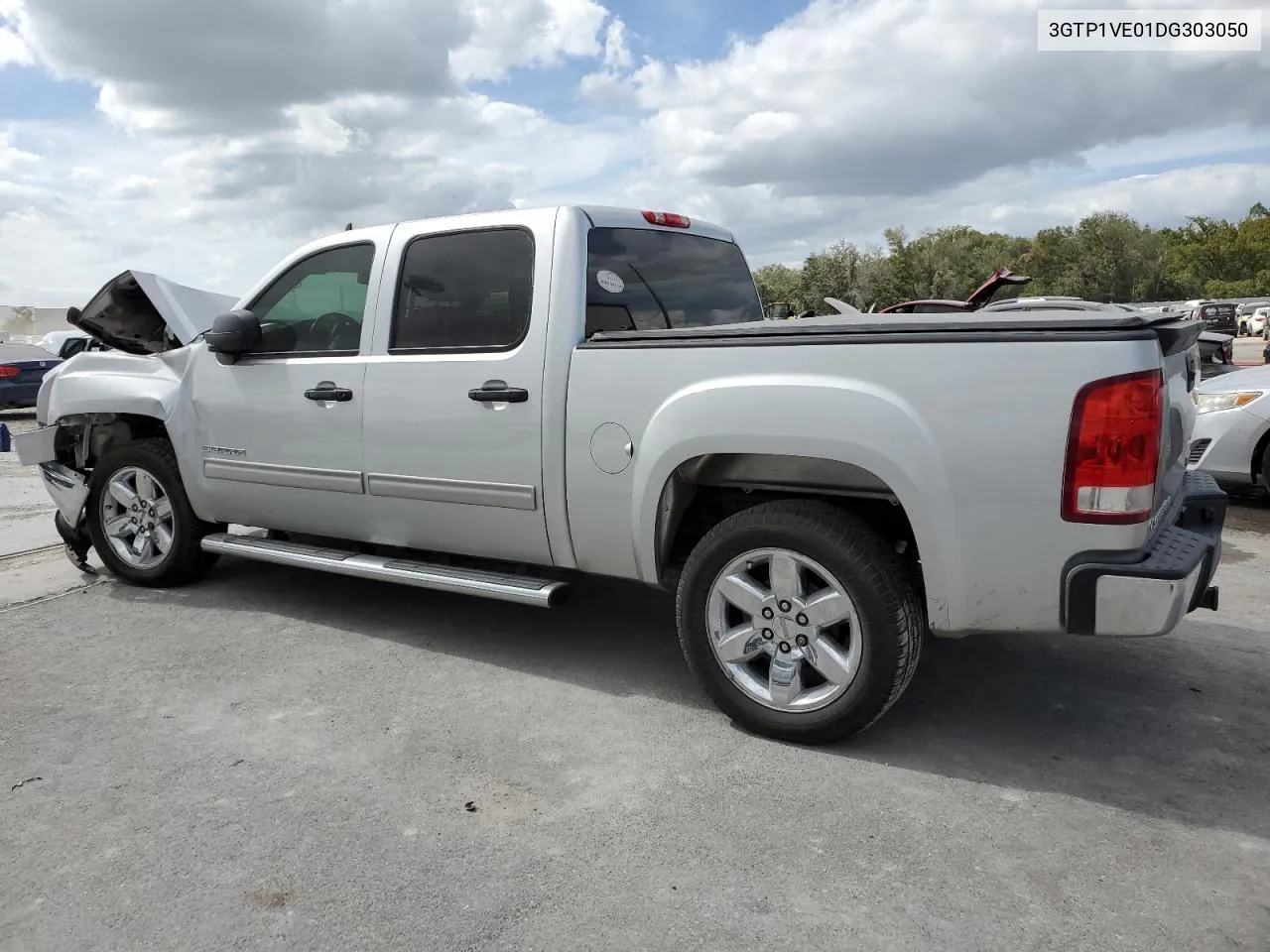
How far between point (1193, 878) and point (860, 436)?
4.81 ft

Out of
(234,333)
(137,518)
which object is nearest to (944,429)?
(234,333)

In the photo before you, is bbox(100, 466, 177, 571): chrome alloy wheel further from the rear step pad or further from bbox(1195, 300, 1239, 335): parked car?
bbox(1195, 300, 1239, 335): parked car

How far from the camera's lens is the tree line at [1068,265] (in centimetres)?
5666

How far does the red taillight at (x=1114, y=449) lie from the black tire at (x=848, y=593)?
23.2 inches

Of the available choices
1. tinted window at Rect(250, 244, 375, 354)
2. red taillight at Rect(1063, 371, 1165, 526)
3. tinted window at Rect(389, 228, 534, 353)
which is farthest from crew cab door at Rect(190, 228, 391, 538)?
red taillight at Rect(1063, 371, 1165, 526)

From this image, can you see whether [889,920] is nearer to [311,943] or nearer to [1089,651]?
[311,943]

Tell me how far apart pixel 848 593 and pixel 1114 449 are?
2.93 ft

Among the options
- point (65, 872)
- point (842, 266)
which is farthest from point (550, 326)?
point (842, 266)

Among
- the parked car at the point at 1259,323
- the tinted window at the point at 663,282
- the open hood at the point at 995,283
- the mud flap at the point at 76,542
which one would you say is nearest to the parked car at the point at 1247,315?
the parked car at the point at 1259,323

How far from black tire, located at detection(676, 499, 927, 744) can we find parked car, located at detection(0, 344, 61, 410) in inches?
590

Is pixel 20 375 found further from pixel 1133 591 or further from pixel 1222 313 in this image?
pixel 1222 313

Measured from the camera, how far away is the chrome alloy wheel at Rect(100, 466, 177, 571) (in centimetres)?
534

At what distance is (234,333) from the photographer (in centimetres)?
464

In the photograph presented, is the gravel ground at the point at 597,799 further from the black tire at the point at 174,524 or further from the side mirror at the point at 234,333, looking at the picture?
the side mirror at the point at 234,333
